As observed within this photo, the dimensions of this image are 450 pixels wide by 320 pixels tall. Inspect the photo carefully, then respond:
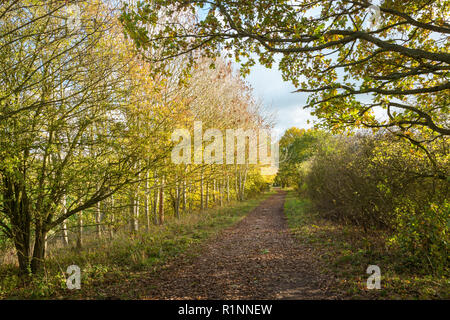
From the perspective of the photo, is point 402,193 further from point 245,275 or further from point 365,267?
point 245,275

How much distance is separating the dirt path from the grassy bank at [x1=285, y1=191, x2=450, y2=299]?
0.41 meters

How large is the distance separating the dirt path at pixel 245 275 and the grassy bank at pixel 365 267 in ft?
1.34

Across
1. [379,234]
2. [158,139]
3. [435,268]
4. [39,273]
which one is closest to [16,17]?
[158,139]

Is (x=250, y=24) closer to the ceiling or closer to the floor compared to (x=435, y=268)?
closer to the ceiling

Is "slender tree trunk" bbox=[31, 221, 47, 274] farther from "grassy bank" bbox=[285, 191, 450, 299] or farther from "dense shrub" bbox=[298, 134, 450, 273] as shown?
"dense shrub" bbox=[298, 134, 450, 273]

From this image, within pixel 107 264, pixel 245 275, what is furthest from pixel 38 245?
pixel 245 275

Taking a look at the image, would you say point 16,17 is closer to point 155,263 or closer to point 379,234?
point 155,263

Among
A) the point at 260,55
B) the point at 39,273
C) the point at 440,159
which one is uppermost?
the point at 260,55

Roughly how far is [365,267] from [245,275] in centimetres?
272

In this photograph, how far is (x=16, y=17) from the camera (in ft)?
17.5

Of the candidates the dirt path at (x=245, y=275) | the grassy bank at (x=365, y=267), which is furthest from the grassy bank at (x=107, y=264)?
the grassy bank at (x=365, y=267)

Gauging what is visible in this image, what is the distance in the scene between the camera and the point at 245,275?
221 inches

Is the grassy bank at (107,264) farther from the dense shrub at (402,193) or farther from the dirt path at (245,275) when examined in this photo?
the dense shrub at (402,193)
